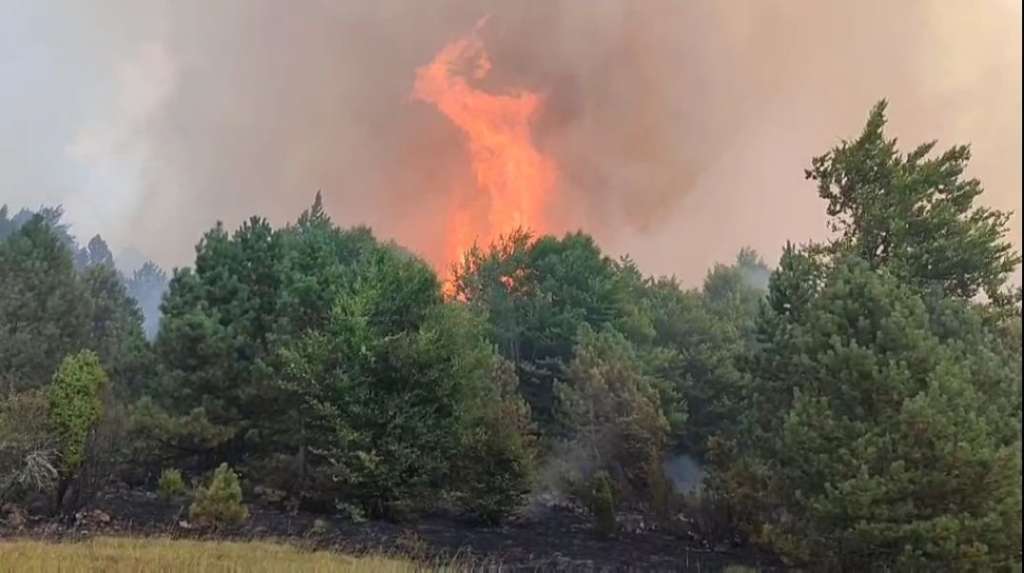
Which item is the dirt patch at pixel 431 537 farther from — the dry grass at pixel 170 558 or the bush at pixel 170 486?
the dry grass at pixel 170 558

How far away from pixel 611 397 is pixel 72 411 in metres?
15.6

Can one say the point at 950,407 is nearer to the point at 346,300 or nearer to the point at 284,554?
the point at 284,554

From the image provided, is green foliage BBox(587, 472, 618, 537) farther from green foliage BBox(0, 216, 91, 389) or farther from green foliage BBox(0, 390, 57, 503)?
green foliage BBox(0, 216, 91, 389)

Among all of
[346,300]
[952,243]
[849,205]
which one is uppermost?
[849,205]

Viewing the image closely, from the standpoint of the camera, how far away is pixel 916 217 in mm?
18359

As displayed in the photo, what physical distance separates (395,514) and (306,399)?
3.96 m

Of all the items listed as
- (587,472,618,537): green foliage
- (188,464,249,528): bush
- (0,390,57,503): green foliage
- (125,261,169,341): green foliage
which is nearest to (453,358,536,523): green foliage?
(587,472,618,537): green foliage

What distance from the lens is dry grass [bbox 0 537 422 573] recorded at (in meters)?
11.8

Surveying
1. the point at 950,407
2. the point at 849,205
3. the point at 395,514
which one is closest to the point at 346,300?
the point at 395,514

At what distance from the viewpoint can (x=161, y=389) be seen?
23.3 metres

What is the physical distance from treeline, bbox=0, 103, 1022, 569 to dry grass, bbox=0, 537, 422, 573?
11.1 ft

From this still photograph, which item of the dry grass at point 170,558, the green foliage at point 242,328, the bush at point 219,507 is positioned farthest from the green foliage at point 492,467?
the dry grass at point 170,558

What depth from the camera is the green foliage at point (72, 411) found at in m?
18.8

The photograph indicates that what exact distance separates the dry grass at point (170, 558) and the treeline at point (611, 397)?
11.1 ft
